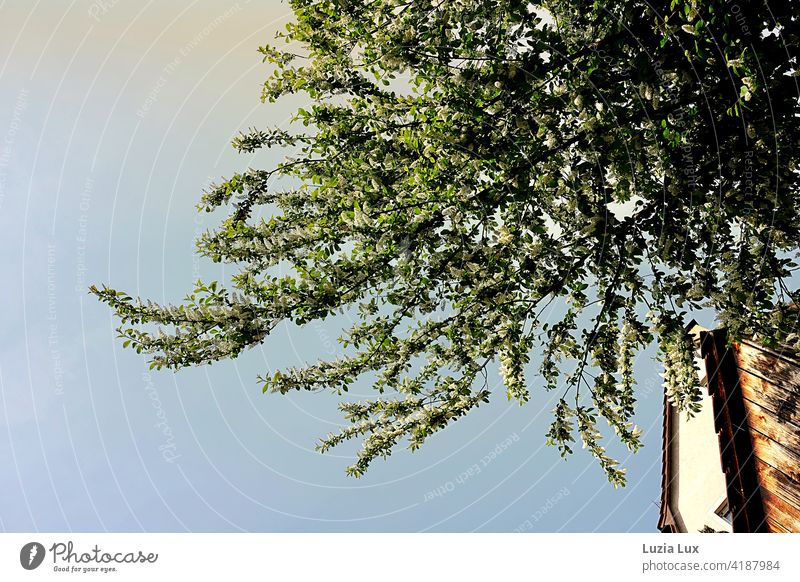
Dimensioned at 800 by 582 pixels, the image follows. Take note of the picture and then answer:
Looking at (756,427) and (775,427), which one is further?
(756,427)

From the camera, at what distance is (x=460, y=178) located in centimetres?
480

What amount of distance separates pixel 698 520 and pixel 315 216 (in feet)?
42.2

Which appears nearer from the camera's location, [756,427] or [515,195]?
[515,195]

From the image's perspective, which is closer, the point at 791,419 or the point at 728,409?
the point at 791,419

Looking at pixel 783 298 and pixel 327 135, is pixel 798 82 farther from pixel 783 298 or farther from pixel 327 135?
pixel 327 135

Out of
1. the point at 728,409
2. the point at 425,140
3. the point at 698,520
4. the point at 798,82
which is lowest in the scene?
the point at 698,520

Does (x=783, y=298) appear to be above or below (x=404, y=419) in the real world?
above

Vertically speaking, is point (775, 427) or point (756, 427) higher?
point (756, 427)

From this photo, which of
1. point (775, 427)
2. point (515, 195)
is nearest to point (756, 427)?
point (775, 427)

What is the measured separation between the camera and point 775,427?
607 cm

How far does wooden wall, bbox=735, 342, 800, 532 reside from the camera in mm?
5723

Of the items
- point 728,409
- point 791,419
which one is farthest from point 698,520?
point 791,419

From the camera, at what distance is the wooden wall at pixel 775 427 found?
225 inches

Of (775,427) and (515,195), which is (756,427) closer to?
(775,427)
